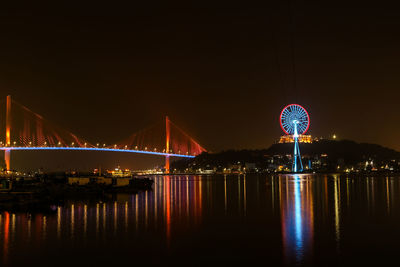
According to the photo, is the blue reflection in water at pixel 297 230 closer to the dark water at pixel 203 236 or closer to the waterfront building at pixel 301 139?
the dark water at pixel 203 236

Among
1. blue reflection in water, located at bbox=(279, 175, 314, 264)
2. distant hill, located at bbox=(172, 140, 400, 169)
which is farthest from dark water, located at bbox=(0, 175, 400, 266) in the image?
distant hill, located at bbox=(172, 140, 400, 169)

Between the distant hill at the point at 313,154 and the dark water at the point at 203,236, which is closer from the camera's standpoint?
the dark water at the point at 203,236

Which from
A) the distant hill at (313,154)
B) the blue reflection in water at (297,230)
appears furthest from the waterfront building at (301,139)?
the blue reflection in water at (297,230)

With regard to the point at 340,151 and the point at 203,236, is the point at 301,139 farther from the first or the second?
the point at 203,236

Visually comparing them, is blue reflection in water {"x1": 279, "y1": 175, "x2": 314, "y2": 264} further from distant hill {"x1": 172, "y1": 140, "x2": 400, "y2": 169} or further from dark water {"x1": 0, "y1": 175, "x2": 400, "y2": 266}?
distant hill {"x1": 172, "y1": 140, "x2": 400, "y2": 169}

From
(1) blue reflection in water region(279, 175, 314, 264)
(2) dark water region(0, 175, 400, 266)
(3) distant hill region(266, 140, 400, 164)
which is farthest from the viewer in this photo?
(3) distant hill region(266, 140, 400, 164)

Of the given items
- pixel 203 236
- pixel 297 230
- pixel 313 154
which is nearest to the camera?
pixel 203 236

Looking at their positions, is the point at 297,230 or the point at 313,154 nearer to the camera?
the point at 297,230

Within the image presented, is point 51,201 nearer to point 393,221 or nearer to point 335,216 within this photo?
point 335,216

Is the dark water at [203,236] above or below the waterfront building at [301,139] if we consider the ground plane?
below

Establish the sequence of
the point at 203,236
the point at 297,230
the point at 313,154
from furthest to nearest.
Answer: the point at 313,154 < the point at 297,230 < the point at 203,236

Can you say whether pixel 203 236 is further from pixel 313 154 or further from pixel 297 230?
pixel 313 154

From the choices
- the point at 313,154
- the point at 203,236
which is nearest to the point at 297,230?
the point at 203,236

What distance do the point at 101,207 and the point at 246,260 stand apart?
356 inches
